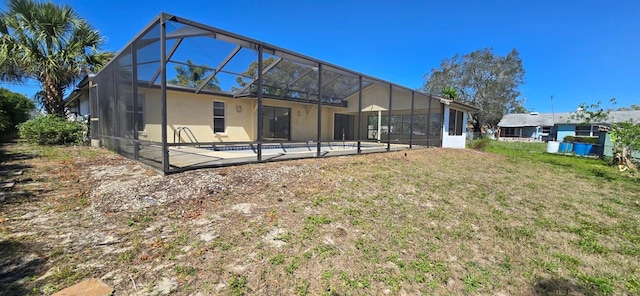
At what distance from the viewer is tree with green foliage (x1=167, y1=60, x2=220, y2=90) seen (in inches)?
342

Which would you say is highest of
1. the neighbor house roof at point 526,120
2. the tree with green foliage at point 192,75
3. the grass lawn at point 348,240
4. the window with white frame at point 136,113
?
the neighbor house roof at point 526,120

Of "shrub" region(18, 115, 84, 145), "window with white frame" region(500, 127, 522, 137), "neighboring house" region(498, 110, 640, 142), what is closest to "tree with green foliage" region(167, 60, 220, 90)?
"shrub" region(18, 115, 84, 145)

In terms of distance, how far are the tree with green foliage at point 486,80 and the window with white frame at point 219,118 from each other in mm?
32211

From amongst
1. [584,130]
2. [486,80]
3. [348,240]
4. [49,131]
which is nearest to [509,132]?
[584,130]

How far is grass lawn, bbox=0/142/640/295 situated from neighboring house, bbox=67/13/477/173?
167cm

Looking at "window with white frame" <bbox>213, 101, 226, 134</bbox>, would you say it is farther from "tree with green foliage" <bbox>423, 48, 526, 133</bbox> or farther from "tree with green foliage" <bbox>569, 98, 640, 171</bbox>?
"tree with green foliage" <bbox>423, 48, 526, 133</bbox>

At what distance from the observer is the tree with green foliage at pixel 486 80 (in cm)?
3288

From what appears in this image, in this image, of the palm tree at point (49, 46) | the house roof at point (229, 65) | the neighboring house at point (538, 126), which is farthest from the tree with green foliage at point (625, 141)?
the neighboring house at point (538, 126)

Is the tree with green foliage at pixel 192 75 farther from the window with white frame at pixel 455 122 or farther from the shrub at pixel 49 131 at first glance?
the window with white frame at pixel 455 122

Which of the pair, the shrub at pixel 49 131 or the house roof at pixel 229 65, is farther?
the shrub at pixel 49 131

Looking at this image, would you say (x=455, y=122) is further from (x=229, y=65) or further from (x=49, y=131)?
(x=49, y=131)

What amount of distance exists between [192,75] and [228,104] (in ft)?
8.37

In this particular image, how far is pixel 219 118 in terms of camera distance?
11.4 metres

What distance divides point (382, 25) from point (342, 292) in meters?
16.8
